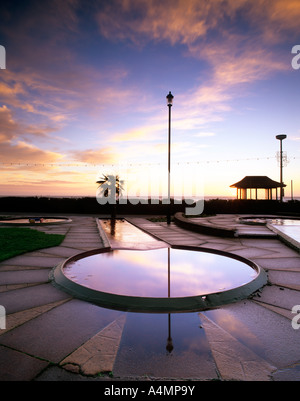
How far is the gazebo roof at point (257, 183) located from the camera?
28.5 metres

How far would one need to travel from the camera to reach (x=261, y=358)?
2.46 meters

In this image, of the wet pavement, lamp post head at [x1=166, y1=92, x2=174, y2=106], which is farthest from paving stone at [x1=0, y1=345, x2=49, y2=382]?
lamp post head at [x1=166, y1=92, x2=174, y2=106]

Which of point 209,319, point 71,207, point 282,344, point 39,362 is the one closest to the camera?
point 39,362

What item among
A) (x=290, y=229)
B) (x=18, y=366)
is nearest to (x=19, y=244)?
(x=18, y=366)

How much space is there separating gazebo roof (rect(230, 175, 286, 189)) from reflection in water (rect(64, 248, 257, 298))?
79.3ft

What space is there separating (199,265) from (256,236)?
4649 mm

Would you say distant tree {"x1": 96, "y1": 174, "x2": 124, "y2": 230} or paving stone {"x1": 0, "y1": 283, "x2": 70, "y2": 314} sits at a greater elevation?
distant tree {"x1": 96, "y1": 174, "x2": 124, "y2": 230}

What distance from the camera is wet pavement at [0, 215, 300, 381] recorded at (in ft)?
7.42

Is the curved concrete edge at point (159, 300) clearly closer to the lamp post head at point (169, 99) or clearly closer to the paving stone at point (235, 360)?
the paving stone at point (235, 360)

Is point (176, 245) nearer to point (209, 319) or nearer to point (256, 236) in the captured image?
point (256, 236)

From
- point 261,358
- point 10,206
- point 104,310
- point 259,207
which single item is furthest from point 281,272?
point 10,206

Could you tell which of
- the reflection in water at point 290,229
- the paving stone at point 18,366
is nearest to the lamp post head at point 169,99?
the reflection in water at point 290,229

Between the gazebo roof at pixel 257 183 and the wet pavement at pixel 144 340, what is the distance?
26462 mm

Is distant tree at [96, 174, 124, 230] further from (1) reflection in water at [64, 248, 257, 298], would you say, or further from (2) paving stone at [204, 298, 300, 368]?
(2) paving stone at [204, 298, 300, 368]
